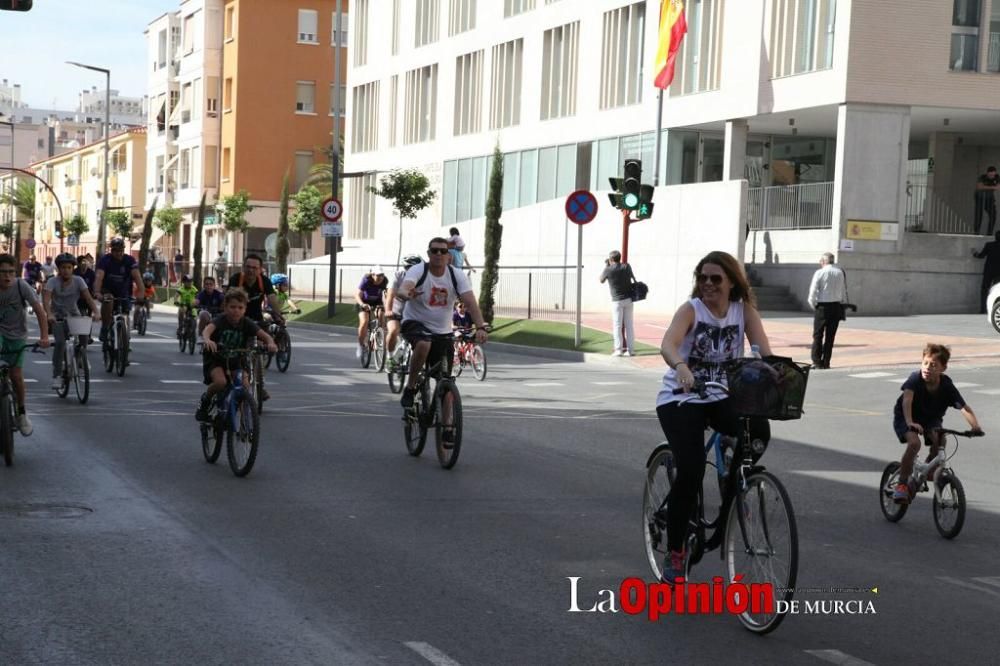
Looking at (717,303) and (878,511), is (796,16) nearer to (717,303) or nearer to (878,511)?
(878,511)

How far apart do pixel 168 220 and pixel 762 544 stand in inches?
2878

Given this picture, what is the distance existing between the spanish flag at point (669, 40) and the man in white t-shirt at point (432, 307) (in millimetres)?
25359

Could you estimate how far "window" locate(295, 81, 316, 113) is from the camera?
74875mm

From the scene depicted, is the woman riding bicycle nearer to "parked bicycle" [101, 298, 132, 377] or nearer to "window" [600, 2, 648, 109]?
"parked bicycle" [101, 298, 132, 377]

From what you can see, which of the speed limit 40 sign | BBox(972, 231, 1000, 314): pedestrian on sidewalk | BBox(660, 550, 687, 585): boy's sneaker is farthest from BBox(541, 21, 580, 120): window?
BBox(660, 550, 687, 585): boy's sneaker

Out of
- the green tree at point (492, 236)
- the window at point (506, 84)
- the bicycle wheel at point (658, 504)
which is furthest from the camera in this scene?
the window at point (506, 84)

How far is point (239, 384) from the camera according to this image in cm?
1137

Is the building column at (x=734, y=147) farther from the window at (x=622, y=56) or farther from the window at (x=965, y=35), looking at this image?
the window at (x=965, y=35)

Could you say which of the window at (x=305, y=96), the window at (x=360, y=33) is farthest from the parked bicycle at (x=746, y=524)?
the window at (x=305, y=96)

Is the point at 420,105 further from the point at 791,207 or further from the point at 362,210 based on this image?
the point at 791,207

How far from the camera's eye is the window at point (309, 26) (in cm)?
7488

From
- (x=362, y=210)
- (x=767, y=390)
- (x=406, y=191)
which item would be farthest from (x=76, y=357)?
(x=362, y=210)

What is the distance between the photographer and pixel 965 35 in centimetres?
3438

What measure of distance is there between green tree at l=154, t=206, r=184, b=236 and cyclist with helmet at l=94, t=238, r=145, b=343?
56.6 metres
